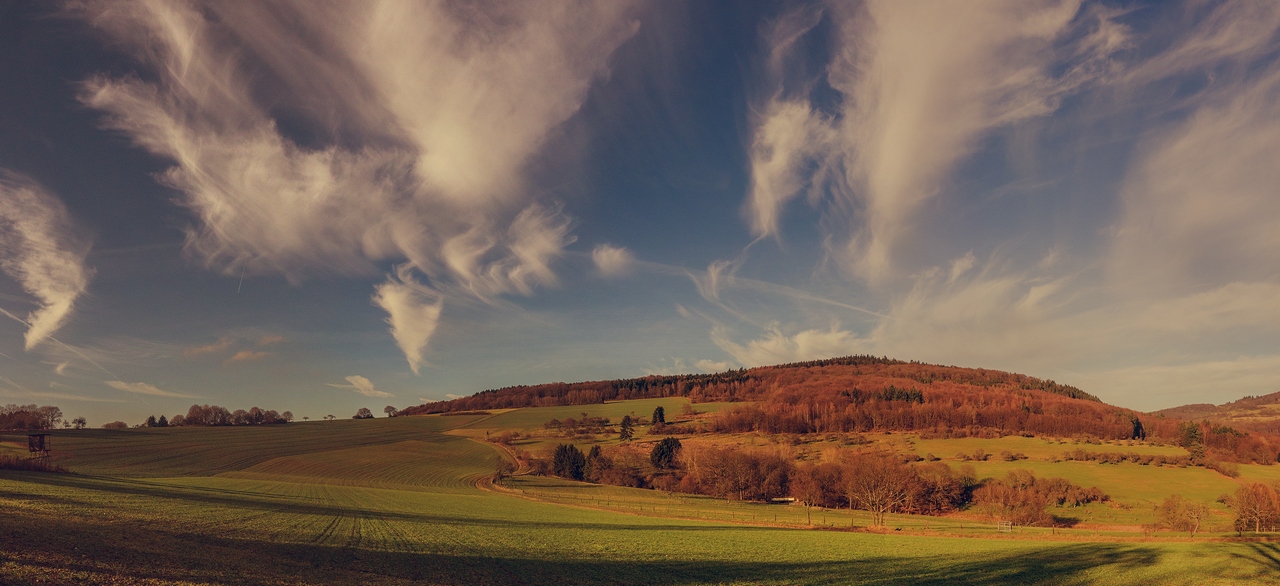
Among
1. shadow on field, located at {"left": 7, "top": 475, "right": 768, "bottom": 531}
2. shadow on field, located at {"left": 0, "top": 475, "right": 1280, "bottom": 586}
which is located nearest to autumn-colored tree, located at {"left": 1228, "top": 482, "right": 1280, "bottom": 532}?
shadow on field, located at {"left": 0, "top": 475, "right": 1280, "bottom": 586}

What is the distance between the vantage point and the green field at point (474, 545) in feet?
72.7

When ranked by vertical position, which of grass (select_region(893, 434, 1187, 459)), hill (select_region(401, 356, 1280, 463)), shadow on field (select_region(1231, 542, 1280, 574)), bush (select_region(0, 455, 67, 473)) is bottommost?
shadow on field (select_region(1231, 542, 1280, 574))

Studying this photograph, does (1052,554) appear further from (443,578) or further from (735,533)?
(443,578)

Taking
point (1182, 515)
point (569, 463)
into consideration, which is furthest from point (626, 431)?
point (1182, 515)

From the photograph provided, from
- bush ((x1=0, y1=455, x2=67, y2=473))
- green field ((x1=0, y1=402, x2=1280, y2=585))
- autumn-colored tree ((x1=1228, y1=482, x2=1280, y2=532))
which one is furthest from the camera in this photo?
autumn-colored tree ((x1=1228, y1=482, x2=1280, y2=532))

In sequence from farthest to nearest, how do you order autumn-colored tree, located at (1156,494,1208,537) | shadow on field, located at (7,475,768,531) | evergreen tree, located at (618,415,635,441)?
evergreen tree, located at (618,415,635,441), autumn-colored tree, located at (1156,494,1208,537), shadow on field, located at (7,475,768,531)

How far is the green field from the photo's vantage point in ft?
72.7

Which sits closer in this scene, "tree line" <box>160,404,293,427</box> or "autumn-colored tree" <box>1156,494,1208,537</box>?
"autumn-colored tree" <box>1156,494,1208,537</box>

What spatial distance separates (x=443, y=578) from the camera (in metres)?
24.7

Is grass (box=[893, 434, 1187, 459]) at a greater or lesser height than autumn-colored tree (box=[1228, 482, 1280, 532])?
greater

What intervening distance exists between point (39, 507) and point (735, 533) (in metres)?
49.7

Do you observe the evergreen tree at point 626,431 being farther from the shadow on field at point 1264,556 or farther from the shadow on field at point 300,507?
the shadow on field at point 1264,556

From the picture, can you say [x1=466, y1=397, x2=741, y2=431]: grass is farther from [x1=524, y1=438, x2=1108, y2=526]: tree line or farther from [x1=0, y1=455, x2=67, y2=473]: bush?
[x1=0, y1=455, x2=67, y2=473]: bush

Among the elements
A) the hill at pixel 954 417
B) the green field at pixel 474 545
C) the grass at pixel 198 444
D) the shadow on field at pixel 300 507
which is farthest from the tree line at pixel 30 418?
the hill at pixel 954 417
